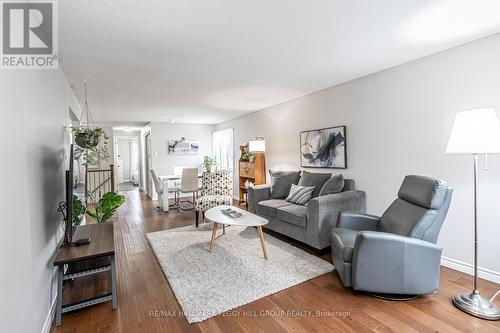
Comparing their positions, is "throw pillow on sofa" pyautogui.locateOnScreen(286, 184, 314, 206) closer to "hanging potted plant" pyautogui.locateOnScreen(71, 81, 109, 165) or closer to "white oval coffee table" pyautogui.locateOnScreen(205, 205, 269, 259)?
"white oval coffee table" pyautogui.locateOnScreen(205, 205, 269, 259)

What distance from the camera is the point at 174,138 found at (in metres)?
7.32

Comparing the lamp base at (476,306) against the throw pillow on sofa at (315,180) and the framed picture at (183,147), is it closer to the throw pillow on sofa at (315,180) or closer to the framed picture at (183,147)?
the throw pillow on sofa at (315,180)

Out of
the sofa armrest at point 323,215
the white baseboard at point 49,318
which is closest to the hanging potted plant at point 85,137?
the white baseboard at point 49,318

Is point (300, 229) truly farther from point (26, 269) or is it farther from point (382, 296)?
point (26, 269)

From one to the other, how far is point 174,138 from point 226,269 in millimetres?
5451

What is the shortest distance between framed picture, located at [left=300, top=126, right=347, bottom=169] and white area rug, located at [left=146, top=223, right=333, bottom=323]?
1.51m

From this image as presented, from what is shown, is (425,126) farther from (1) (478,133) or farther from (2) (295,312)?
(2) (295,312)

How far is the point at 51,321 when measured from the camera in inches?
74.6

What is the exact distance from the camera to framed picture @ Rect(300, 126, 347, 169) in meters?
3.76

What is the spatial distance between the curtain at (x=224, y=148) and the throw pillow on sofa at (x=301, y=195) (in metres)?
3.37

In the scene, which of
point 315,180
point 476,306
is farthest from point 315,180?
point 476,306

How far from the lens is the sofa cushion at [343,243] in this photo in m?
2.17

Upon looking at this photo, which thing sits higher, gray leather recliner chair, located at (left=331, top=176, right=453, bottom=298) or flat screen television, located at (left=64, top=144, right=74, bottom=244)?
flat screen television, located at (left=64, top=144, right=74, bottom=244)

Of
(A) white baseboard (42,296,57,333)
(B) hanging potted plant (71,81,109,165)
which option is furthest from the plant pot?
(A) white baseboard (42,296,57,333)
